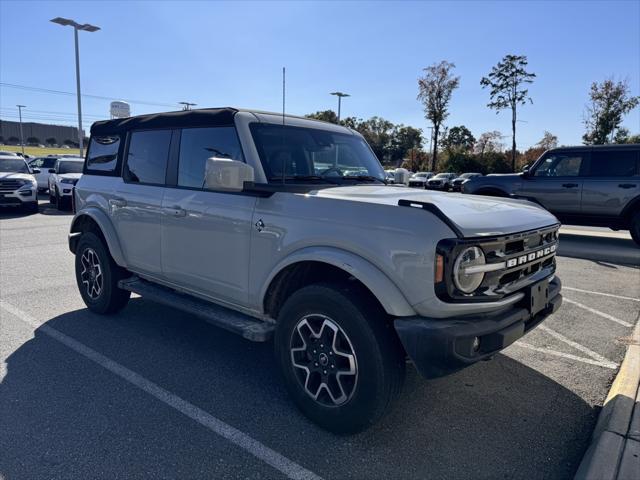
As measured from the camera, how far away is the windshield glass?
1691cm

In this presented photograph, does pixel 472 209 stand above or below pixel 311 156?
below

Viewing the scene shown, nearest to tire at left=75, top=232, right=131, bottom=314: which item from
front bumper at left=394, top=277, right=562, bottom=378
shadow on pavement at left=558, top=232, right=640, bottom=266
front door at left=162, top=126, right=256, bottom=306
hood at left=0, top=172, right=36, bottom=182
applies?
front door at left=162, top=126, right=256, bottom=306

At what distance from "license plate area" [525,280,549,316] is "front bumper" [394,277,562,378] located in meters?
0.29

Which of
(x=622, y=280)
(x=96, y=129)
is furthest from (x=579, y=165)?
(x=96, y=129)

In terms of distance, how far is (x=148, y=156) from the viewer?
452 cm

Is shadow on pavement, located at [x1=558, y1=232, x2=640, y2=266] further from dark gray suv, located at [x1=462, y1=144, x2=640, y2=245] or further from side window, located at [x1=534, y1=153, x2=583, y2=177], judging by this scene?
side window, located at [x1=534, y1=153, x2=583, y2=177]

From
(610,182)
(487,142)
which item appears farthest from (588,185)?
(487,142)

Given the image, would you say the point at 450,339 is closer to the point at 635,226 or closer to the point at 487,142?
the point at 635,226

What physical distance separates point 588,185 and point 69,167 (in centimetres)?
1655

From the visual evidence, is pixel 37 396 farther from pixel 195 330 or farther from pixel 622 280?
pixel 622 280

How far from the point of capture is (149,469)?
2596 millimetres

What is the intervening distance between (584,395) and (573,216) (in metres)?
8.21

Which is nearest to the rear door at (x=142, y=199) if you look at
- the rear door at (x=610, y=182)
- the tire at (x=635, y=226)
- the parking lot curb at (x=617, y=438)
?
the parking lot curb at (x=617, y=438)

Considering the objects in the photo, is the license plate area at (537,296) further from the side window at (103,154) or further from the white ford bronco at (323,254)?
the side window at (103,154)
